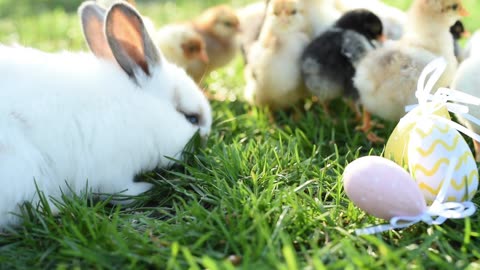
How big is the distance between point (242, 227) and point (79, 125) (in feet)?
2.76

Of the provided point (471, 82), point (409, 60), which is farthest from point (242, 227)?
point (409, 60)

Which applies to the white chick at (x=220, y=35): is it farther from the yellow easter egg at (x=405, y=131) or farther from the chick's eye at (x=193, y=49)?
the yellow easter egg at (x=405, y=131)

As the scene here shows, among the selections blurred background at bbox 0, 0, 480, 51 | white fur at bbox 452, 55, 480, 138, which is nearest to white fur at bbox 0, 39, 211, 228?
white fur at bbox 452, 55, 480, 138

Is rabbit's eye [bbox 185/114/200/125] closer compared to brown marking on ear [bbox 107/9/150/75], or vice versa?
brown marking on ear [bbox 107/9/150/75]

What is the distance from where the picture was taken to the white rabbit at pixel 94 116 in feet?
7.91

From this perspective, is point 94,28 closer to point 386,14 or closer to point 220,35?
point 220,35

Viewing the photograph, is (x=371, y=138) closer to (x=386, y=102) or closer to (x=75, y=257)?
(x=386, y=102)

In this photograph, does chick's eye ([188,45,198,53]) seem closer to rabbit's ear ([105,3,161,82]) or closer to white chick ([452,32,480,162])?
rabbit's ear ([105,3,161,82])

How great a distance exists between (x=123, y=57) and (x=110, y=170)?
534 millimetres

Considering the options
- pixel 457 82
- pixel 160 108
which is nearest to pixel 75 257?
pixel 160 108

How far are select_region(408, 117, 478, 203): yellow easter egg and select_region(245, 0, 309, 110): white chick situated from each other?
135 centimetres

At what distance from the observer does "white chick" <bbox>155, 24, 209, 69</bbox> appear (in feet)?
14.0

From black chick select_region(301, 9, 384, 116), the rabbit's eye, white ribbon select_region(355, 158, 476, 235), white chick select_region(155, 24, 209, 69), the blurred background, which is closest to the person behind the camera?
white ribbon select_region(355, 158, 476, 235)

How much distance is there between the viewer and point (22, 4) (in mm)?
7734
